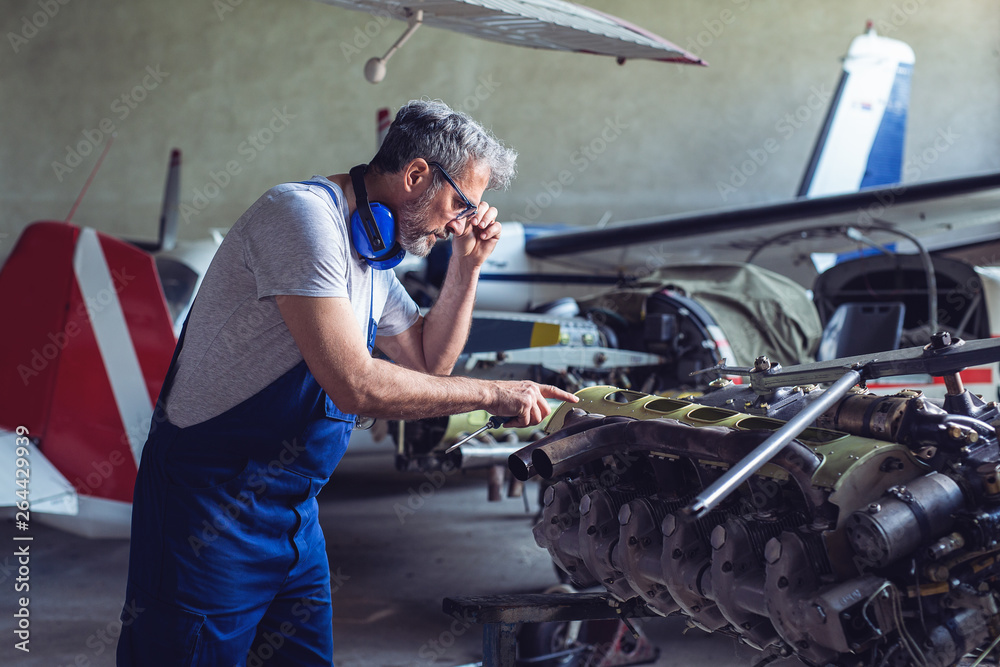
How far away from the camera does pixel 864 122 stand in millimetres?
9617

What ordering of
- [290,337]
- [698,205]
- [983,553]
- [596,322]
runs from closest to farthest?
[983,553], [290,337], [596,322], [698,205]

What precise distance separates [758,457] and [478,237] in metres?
0.80

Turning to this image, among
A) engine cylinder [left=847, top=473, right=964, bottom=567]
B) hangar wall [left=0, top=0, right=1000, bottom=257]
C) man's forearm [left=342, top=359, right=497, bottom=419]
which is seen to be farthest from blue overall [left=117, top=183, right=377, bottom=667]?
hangar wall [left=0, top=0, right=1000, bottom=257]

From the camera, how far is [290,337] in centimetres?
146

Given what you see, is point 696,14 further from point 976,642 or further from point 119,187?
point 976,642

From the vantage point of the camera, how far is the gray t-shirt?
1371 mm

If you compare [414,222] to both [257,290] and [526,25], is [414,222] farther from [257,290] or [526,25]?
[526,25]

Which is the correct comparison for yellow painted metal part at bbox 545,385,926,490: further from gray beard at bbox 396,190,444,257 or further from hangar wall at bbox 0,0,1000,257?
hangar wall at bbox 0,0,1000,257

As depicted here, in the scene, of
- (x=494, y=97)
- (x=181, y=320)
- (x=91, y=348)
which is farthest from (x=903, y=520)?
(x=494, y=97)

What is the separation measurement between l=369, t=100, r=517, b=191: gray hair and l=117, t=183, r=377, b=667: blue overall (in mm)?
451

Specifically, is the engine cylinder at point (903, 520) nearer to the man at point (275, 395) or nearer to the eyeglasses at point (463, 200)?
the man at point (275, 395)

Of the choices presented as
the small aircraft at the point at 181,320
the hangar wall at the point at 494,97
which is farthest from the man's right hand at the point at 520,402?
the hangar wall at the point at 494,97

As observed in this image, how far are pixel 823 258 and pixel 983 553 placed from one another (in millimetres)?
7789

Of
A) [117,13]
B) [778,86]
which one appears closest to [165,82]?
[117,13]
